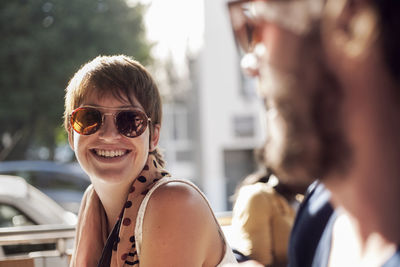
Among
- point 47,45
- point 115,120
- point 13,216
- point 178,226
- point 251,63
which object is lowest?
point 13,216

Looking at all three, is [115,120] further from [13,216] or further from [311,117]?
[13,216]

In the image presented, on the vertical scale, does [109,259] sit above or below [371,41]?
below

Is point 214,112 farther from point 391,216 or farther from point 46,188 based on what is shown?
point 391,216

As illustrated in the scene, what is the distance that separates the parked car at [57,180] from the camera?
823 cm

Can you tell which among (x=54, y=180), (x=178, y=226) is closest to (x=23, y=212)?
(x=178, y=226)

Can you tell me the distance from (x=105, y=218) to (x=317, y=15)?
1.36 m

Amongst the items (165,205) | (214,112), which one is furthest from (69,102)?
(214,112)

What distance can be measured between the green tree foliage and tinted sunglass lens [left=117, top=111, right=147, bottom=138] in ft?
31.8

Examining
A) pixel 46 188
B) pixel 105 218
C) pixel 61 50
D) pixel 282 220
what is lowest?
pixel 46 188

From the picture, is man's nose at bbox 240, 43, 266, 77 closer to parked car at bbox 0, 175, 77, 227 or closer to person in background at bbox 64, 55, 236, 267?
person in background at bbox 64, 55, 236, 267

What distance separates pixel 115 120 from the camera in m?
1.66

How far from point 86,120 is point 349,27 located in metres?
1.16

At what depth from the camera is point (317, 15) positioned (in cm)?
68

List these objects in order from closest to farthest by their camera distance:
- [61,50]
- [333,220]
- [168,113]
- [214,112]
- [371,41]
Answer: [371,41] → [333,220] → [61,50] → [214,112] → [168,113]
